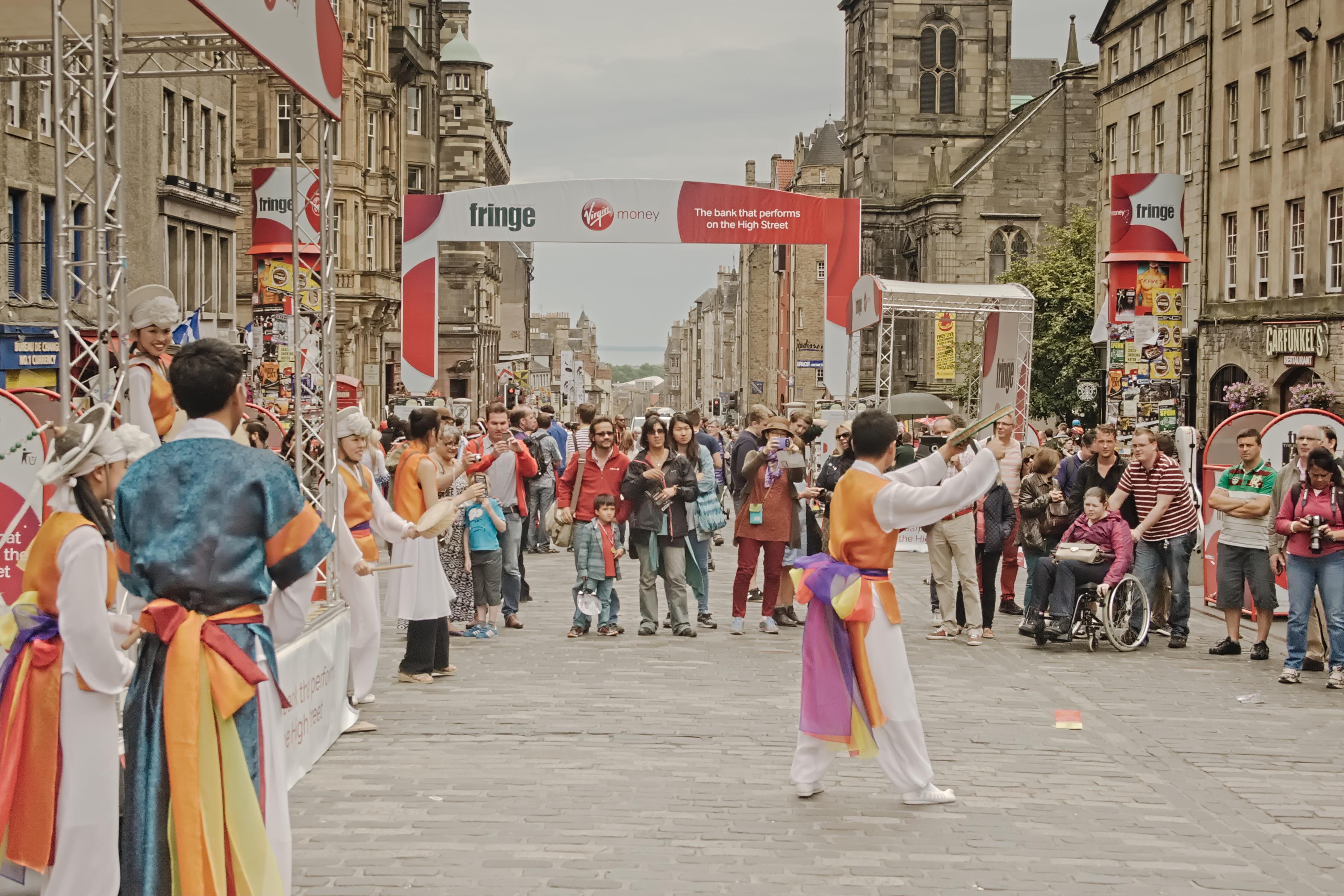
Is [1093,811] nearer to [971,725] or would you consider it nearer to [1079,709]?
[971,725]

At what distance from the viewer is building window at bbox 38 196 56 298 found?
27203 millimetres

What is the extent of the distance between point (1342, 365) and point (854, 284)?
406 inches

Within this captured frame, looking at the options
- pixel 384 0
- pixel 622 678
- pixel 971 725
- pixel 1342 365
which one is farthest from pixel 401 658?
pixel 384 0

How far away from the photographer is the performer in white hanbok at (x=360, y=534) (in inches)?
368

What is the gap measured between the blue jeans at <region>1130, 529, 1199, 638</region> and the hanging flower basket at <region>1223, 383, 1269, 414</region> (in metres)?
19.1

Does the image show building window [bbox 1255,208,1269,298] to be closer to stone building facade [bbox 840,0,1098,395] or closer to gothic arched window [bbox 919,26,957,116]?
stone building facade [bbox 840,0,1098,395]

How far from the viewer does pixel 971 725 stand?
9.74 m

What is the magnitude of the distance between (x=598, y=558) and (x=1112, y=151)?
33705 mm

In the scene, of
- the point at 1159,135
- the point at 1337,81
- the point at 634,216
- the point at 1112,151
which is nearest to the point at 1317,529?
the point at 634,216

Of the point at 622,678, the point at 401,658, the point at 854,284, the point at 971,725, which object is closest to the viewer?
the point at 971,725

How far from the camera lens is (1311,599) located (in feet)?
37.9

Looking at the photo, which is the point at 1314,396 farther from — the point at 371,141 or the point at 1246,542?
the point at 371,141

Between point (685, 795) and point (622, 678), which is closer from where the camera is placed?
point (685, 795)

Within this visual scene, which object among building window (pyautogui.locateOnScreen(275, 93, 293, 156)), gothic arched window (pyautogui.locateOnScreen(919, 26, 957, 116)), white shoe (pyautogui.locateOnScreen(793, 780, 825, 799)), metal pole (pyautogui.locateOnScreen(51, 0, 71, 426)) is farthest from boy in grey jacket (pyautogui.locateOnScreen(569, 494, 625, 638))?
gothic arched window (pyautogui.locateOnScreen(919, 26, 957, 116))
